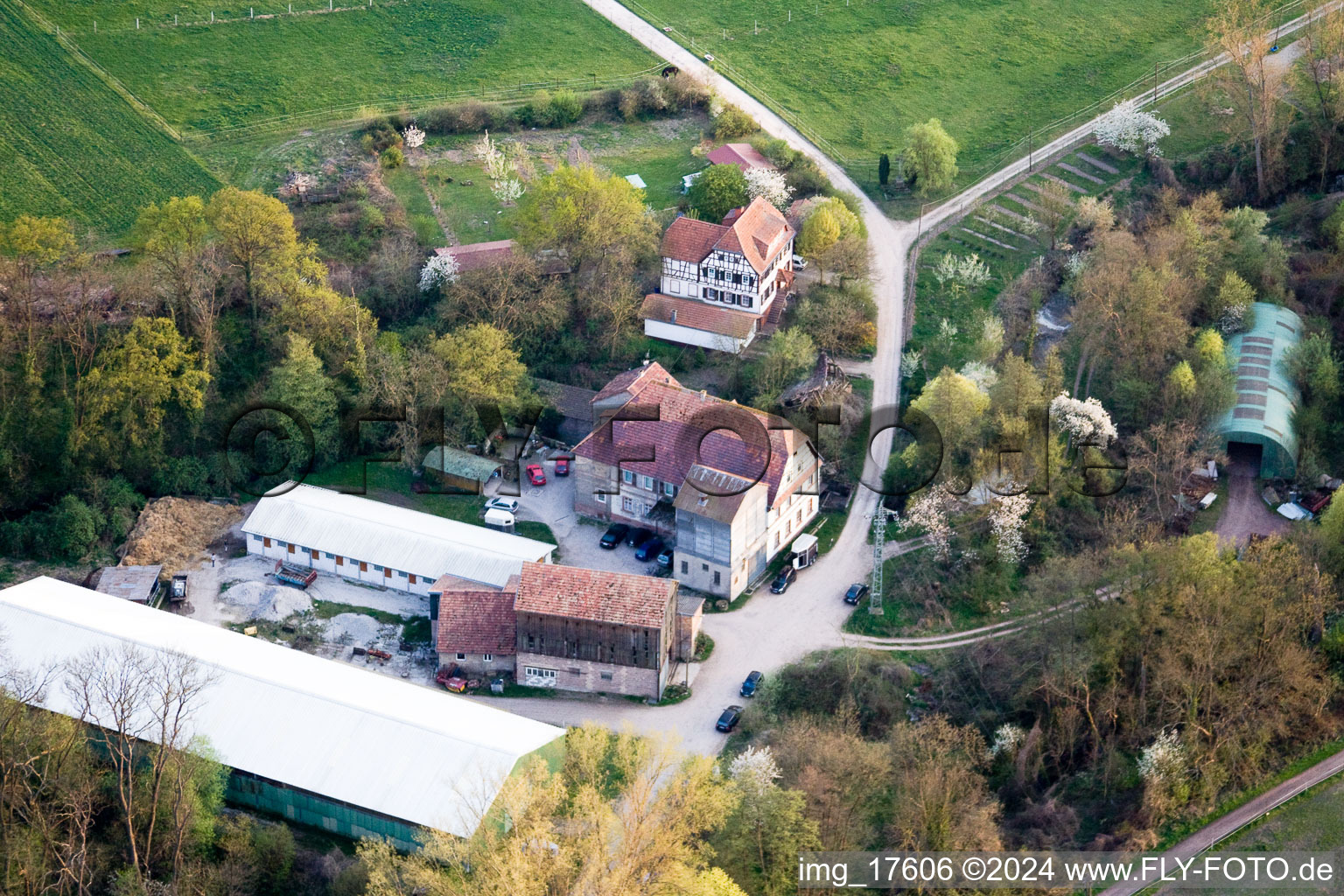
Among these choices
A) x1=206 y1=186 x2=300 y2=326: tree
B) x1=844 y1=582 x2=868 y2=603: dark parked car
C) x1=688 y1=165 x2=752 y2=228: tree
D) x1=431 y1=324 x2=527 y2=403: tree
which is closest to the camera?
x1=844 y1=582 x2=868 y2=603: dark parked car

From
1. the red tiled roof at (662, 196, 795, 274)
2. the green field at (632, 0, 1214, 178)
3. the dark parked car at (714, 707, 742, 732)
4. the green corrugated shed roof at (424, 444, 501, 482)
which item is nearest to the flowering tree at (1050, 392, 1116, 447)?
the red tiled roof at (662, 196, 795, 274)

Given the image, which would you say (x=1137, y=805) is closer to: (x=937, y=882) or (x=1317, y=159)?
(x=937, y=882)

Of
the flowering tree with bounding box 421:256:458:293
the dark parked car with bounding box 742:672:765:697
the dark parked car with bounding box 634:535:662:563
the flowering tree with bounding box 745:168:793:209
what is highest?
the flowering tree with bounding box 745:168:793:209

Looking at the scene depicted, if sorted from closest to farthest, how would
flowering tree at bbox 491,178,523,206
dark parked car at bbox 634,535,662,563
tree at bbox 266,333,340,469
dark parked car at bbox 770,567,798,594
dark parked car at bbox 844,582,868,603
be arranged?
dark parked car at bbox 844,582,868,603 → dark parked car at bbox 770,567,798,594 → dark parked car at bbox 634,535,662,563 → tree at bbox 266,333,340,469 → flowering tree at bbox 491,178,523,206

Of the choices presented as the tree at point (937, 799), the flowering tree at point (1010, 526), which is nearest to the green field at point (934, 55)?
the flowering tree at point (1010, 526)

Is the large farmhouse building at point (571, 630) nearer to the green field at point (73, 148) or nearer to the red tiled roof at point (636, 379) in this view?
the red tiled roof at point (636, 379)

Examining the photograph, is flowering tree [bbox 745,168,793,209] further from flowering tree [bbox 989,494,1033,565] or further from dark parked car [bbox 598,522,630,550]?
flowering tree [bbox 989,494,1033,565]

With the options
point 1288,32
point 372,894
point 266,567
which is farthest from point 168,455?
point 1288,32
